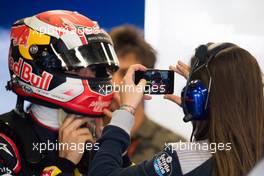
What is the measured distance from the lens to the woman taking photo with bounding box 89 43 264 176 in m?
1.23

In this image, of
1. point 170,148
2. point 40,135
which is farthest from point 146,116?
point 170,148

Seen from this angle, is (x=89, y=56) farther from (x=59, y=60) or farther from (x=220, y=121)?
(x=220, y=121)

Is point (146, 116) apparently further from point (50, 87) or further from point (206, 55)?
point (206, 55)

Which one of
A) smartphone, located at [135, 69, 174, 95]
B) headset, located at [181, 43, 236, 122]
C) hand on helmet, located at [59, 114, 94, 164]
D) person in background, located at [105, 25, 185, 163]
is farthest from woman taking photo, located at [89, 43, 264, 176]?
person in background, located at [105, 25, 185, 163]

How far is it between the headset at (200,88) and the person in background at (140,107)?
0.73 m

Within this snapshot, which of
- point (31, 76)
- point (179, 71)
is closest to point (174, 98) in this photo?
point (179, 71)

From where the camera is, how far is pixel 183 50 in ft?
6.74

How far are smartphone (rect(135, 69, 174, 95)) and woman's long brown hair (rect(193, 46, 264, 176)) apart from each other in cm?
31

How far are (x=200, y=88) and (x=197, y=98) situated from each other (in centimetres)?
3

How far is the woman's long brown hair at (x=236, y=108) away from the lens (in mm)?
1243

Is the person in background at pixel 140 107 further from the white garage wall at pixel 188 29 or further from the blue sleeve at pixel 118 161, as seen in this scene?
the blue sleeve at pixel 118 161

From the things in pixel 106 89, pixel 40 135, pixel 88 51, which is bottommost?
pixel 40 135

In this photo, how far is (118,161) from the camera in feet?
4.28

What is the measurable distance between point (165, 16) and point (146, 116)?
0.45 m
